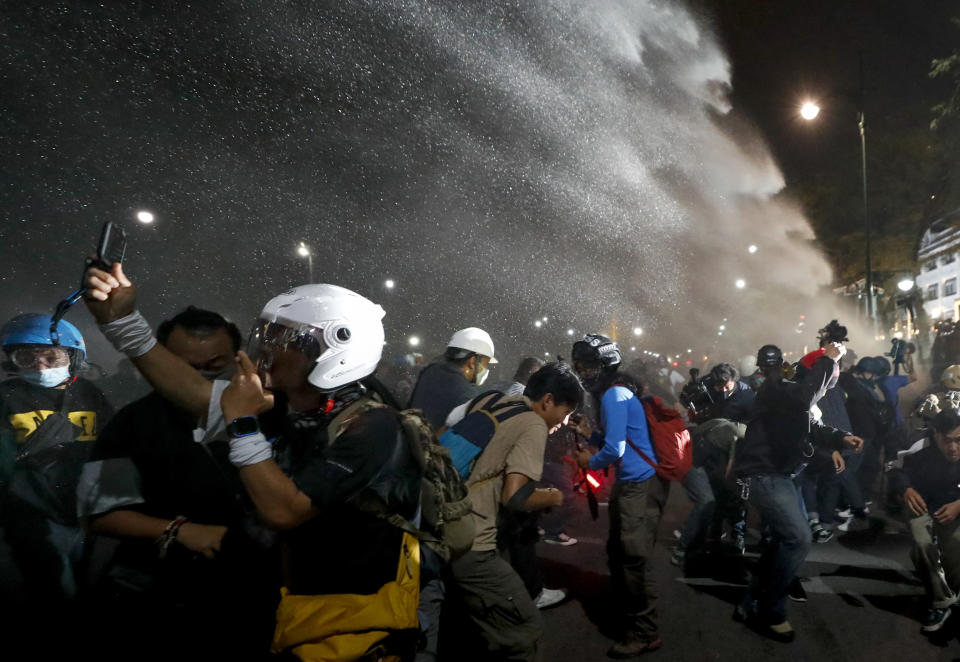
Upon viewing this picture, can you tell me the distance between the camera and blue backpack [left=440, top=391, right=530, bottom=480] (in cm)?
311

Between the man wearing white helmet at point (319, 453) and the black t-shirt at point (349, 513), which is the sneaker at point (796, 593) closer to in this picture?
the man wearing white helmet at point (319, 453)

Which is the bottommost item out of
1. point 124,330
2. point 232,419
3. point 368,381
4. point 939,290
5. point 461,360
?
point 232,419

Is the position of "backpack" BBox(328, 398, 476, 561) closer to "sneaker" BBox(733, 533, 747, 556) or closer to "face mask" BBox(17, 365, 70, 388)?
"face mask" BBox(17, 365, 70, 388)

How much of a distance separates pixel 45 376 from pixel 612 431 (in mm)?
3787

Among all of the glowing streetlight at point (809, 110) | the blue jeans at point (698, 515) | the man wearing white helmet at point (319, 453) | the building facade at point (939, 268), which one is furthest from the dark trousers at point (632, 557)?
the building facade at point (939, 268)

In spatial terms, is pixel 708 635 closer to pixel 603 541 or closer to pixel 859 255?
pixel 603 541

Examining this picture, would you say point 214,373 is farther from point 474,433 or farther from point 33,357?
point 33,357

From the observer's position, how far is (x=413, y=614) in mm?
1965

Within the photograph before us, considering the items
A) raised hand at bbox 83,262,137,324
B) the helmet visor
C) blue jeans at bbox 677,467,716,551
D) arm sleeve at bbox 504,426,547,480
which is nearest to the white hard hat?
arm sleeve at bbox 504,426,547,480

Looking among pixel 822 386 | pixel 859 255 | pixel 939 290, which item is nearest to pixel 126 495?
pixel 822 386

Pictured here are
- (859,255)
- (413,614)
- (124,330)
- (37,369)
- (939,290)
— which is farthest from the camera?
(939,290)

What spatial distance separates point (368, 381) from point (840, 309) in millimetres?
44662

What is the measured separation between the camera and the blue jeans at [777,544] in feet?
13.9

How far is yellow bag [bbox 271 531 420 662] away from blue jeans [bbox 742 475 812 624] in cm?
343
